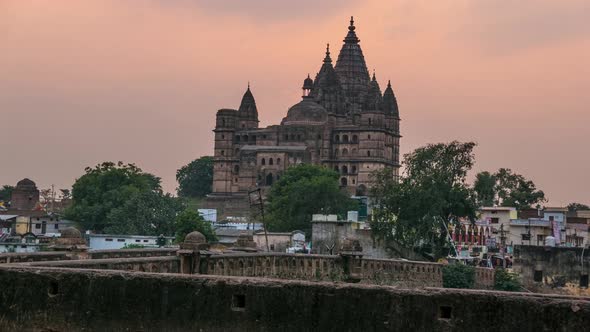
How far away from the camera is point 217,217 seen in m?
115

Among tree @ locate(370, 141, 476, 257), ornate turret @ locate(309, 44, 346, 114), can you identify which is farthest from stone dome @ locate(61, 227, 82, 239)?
ornate turret @ locate(309, 44, 346, 114)

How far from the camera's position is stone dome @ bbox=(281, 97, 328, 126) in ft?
398

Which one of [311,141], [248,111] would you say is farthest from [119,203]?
[248,111]

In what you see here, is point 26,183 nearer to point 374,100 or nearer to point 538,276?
point 374,100

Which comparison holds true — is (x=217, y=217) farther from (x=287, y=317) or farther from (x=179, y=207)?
(x=287, y=317)

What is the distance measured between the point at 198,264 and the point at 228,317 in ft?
34.9

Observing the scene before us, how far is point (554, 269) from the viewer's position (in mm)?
51094

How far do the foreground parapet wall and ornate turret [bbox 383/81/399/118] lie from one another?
372 ft

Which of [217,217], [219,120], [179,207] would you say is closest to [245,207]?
[217,217]

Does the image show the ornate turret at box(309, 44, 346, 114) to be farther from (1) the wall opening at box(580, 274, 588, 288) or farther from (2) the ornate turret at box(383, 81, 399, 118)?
(1) the wall opening at box(580, 274, 588, 288)

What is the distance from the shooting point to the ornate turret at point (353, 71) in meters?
130

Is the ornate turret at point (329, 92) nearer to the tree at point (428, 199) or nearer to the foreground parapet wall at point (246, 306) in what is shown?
the tree at point (428, 199)

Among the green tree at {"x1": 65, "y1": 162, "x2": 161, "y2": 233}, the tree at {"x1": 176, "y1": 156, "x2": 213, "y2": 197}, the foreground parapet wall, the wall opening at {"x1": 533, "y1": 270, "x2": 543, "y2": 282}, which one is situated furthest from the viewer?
the tree at {"x1": 176, "y1": 156, "x2": 213, "y2": 197}

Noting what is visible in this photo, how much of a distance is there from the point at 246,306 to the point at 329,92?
375ft
